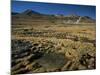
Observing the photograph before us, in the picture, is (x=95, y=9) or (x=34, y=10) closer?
(x=34, y=10)

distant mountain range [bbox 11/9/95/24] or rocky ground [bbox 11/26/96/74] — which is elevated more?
distant mountain range [bbox 11/9/95/24]

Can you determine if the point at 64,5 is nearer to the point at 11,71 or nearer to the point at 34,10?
the point at 34,10

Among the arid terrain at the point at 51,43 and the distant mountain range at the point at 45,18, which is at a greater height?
the distant mountain range at the point at 45,18

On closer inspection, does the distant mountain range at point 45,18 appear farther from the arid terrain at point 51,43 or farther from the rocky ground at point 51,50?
the rocky ground at point 51,50

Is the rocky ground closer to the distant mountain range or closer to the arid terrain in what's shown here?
the arid terrain

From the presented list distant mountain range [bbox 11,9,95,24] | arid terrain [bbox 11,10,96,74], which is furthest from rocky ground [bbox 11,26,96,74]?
distant mountain range [bbox 11,9,95,24]

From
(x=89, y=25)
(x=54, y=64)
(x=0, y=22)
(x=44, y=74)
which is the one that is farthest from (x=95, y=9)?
(x=0, y=22)

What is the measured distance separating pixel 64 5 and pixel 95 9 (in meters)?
0.53

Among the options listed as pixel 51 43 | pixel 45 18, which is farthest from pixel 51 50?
pixel 45 18

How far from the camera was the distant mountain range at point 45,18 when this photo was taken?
9.28 feet

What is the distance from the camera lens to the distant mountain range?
283 cm

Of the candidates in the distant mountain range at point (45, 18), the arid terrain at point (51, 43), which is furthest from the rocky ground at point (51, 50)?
the distant mountain range at point (45, 18)

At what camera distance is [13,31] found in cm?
278

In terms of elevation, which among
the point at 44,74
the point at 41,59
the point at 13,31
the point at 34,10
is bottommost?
the point at 44,74
